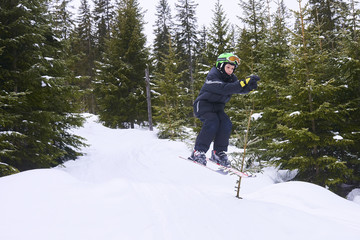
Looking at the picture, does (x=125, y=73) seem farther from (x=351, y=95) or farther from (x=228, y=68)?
(x=228, y=68)

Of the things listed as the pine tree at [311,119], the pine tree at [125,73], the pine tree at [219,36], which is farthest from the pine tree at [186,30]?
the pine tree at [311,119]

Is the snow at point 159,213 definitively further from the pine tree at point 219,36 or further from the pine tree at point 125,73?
the pine tree at point 125,73

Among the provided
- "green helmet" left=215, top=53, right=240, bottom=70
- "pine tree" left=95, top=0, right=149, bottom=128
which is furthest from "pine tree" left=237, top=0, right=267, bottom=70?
"green helmet" left=215, top=53, right=240, bottom=70

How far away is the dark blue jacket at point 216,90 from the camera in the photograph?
166 inches

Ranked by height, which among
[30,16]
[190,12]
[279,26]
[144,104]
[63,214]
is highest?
[190,12]

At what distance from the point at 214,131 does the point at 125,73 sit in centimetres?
1817

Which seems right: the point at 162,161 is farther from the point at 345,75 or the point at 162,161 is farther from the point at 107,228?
the point at 345,75

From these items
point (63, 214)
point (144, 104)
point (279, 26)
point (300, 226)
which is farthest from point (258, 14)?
point (63, 214)

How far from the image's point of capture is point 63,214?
2.86 metres

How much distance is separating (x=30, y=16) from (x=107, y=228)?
8.30 metres

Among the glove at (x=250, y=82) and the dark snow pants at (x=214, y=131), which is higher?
the glove at (x=250, y=82)

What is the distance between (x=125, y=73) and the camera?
21.3m

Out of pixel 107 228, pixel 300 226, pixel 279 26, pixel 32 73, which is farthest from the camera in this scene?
pixel 279 26

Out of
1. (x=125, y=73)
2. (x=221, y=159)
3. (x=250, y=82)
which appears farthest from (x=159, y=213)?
(x=125, y=73)
